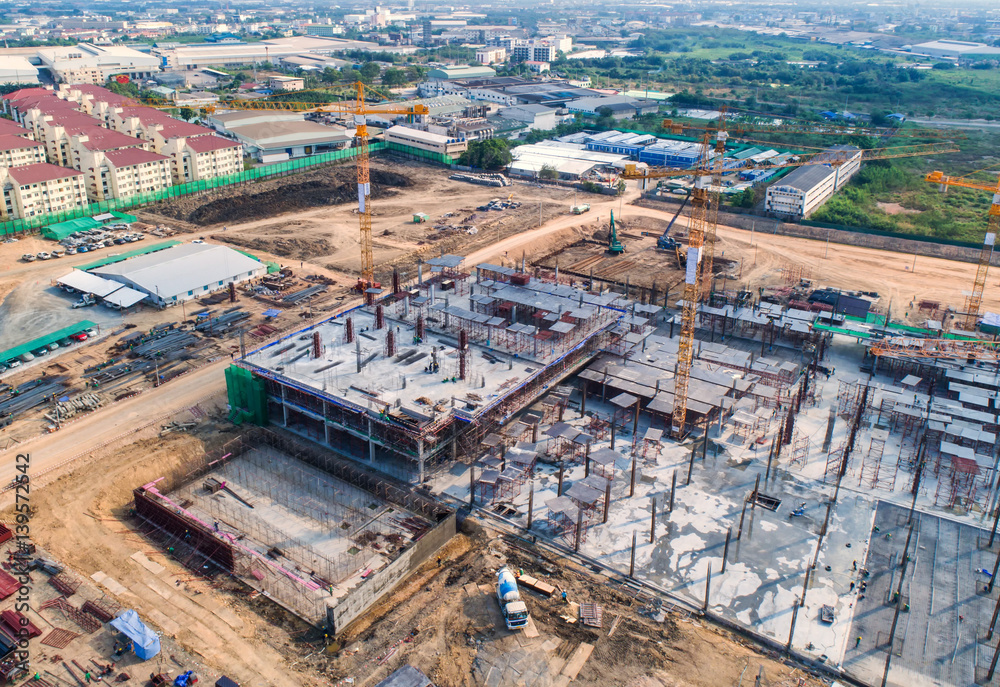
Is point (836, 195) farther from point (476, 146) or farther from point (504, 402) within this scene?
point (504, 402)

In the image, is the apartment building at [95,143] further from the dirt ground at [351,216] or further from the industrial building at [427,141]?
the industrial building at [427,141]

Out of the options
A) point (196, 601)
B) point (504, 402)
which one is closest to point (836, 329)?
point (504, 402)

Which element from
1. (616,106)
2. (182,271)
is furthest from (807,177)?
(182,271)

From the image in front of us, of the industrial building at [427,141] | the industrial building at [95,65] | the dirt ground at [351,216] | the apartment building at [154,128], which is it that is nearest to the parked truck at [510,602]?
the dirt ground at [351,216]

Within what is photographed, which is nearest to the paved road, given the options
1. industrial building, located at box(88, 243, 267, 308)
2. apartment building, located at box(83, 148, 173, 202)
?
industrial building, located at box(88, 243, 267, 308)

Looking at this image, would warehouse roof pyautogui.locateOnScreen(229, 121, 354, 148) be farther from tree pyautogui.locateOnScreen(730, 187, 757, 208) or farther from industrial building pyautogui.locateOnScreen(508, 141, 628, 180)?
tree pyautogui.locateOnScreen(730, 187, 757, 208)

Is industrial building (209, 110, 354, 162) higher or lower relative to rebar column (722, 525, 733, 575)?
higher

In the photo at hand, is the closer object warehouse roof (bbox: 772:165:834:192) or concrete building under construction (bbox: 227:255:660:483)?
concrete building under construction (bbox: 227:255:660:483)

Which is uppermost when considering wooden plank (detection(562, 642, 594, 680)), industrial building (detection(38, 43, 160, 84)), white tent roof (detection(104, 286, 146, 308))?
industrial building (detection(38, 43, 160, 84))
